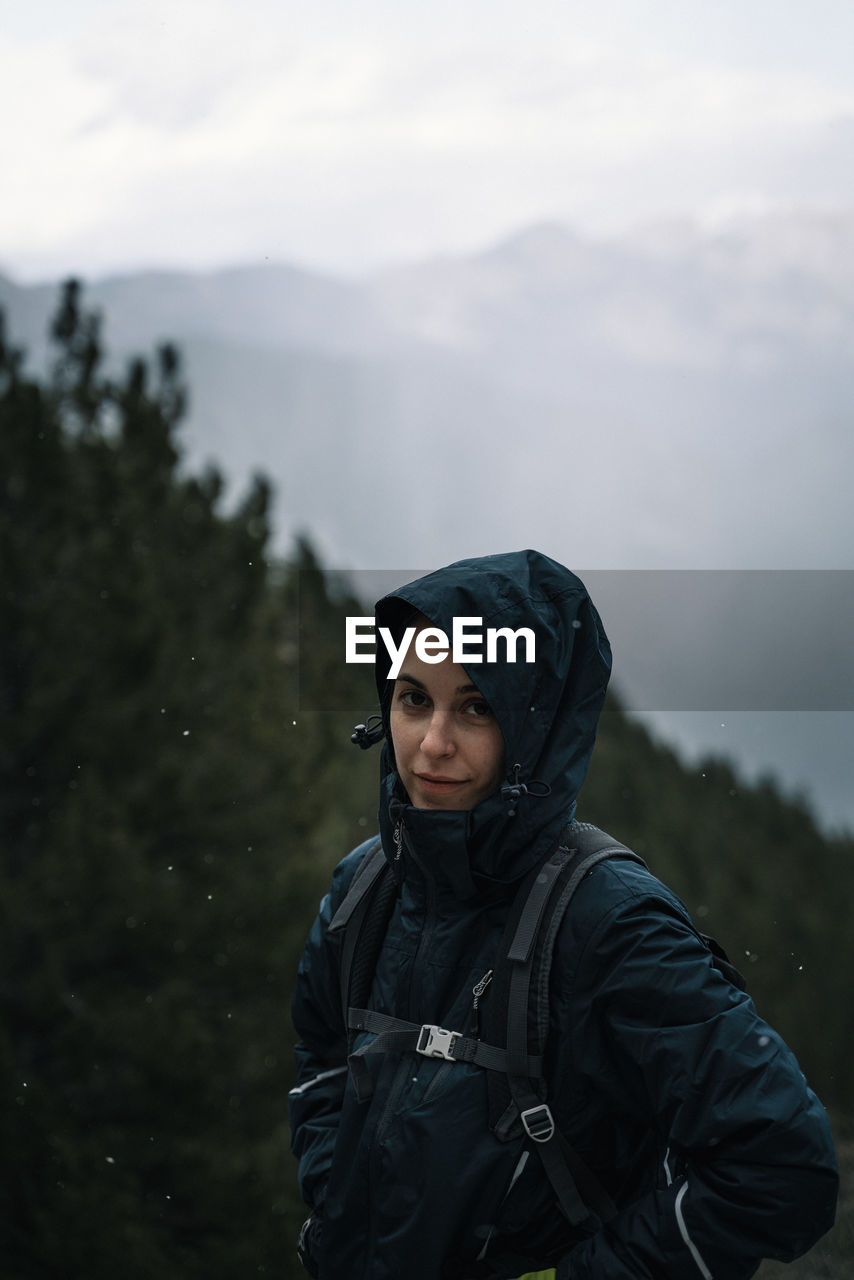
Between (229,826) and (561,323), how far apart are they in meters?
16.0

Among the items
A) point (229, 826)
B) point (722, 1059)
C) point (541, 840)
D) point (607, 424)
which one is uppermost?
point (607, 424)

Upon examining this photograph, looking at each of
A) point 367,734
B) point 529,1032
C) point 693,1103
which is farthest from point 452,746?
point 693,1103

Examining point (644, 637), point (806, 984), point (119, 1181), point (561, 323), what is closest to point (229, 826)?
point (119, 1181)

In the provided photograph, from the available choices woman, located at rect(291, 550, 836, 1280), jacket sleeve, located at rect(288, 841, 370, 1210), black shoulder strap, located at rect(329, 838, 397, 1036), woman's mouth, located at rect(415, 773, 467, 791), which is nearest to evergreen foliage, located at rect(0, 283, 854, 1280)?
jacket sleeve, located at rect(288, 841, 370, 1210)

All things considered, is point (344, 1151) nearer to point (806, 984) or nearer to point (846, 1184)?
point (846, 1184)

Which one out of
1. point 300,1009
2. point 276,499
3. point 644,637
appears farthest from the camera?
point 644,637

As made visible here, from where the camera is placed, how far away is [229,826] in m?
6.84

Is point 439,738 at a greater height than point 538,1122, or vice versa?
point 439,738

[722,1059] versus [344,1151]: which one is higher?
[722,1059]

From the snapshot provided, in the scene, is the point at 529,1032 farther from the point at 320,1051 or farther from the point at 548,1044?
the point at 320,1051

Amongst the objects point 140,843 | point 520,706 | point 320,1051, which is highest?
point 520,706

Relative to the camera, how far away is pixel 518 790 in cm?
135

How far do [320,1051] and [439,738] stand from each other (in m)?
0.64

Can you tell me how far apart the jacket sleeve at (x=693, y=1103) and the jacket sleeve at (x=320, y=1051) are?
44 cm
